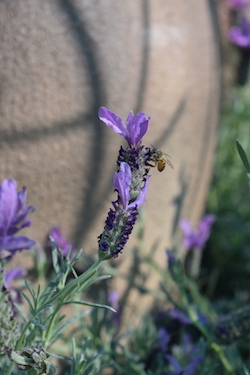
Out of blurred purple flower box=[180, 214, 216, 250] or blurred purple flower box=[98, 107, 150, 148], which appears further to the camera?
blurred purple flower box=[180, 214, 216, 250]

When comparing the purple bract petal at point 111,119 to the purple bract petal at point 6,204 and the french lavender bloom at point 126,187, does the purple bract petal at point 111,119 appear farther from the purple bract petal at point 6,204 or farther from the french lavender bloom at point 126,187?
the purple bract petal at point 6,204

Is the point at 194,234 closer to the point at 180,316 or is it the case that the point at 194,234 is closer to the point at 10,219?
the point at 180,316

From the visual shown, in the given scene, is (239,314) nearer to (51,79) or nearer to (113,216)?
(113,216)

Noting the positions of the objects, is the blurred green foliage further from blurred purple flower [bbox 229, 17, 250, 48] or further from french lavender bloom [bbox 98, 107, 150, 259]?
french lavender bloom [bbox 98, 107, 150, 259]

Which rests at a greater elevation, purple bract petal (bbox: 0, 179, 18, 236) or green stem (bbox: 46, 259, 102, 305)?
purple bract petal (bbox: 0, 179, 18, 236)

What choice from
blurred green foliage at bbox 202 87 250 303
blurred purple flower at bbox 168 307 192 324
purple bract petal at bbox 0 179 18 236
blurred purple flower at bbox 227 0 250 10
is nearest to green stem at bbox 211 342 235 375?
blurred purple flower at bbox 168 307 192 324

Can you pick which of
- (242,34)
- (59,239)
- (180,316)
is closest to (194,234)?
(180,316)
